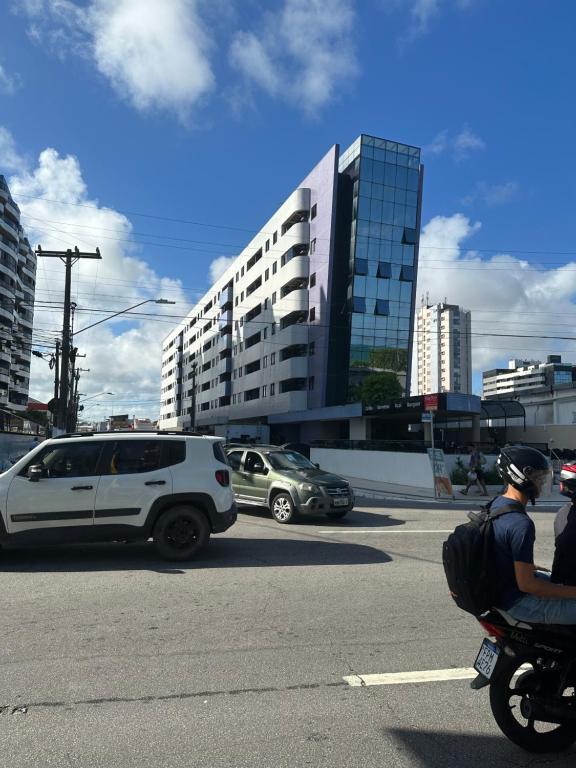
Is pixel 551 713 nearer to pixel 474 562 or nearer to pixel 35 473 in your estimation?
pixel 474 562

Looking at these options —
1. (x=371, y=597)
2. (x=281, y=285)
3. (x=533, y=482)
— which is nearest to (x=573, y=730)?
(x=533, y=482)

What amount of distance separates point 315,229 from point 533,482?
52295 mm

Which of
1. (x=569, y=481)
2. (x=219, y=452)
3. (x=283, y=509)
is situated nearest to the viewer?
(x=569, y=481)

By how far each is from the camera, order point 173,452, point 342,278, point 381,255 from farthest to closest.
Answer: point 342,278
point 381,255
point 173,452

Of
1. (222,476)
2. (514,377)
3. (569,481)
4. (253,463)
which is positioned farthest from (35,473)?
(514,377)

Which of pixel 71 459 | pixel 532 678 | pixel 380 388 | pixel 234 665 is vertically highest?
pixel 380 388

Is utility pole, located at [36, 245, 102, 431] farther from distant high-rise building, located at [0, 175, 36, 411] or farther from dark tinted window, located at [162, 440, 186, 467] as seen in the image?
distant high-rise building, located at [0, 175, 36, 411]

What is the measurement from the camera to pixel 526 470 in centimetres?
307

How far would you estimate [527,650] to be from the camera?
2.98 meters

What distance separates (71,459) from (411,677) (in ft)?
18.1

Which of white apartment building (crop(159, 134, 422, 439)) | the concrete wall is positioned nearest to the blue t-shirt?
the concrete wall

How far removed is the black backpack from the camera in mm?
2918

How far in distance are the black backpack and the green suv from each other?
8623mm

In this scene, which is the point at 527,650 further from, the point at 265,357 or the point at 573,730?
the point at 265,357
